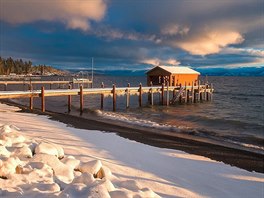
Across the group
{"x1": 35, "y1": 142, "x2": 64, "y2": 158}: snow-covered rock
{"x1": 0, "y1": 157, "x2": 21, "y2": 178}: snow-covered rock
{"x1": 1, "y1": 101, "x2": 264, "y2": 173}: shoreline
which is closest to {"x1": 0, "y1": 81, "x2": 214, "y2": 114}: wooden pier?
{"x1": 1, "y1": 101, "x2": 264, "y2": 173}: shoreline

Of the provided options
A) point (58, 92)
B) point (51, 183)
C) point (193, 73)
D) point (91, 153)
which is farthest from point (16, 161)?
point (193, 73)

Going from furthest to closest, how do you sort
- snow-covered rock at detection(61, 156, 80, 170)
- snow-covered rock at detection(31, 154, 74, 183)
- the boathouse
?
the boathouse < snow-covered rock at detection(61, 156, 80, 170) < snow-covered rock at detection(31, 154, 74, 183)

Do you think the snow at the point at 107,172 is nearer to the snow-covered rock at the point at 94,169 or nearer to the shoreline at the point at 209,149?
the snow-covered rock at the point at 94,169

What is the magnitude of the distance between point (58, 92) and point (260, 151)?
57.9 feet

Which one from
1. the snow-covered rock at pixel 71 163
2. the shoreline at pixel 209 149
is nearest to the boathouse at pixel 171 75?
the shoreline at pixel 209 149

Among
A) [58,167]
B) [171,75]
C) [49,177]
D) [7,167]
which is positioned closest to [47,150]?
[58,167]

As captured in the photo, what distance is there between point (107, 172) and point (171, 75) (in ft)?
128

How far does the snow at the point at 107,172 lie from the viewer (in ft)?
16.3

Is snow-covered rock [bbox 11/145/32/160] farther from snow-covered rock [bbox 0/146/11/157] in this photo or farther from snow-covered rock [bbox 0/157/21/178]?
snow-covered rock [bbox 0/157/21/178]

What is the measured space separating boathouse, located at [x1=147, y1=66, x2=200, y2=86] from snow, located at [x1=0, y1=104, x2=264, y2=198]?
33012 millimetres

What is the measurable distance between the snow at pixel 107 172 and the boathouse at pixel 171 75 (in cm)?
3301

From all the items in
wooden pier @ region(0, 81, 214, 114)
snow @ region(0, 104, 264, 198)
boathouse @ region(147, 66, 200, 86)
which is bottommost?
snow @ region(0, 104, 264, 198)

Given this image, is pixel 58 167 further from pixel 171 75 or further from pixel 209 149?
pixel 171 75

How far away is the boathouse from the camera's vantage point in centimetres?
4506
